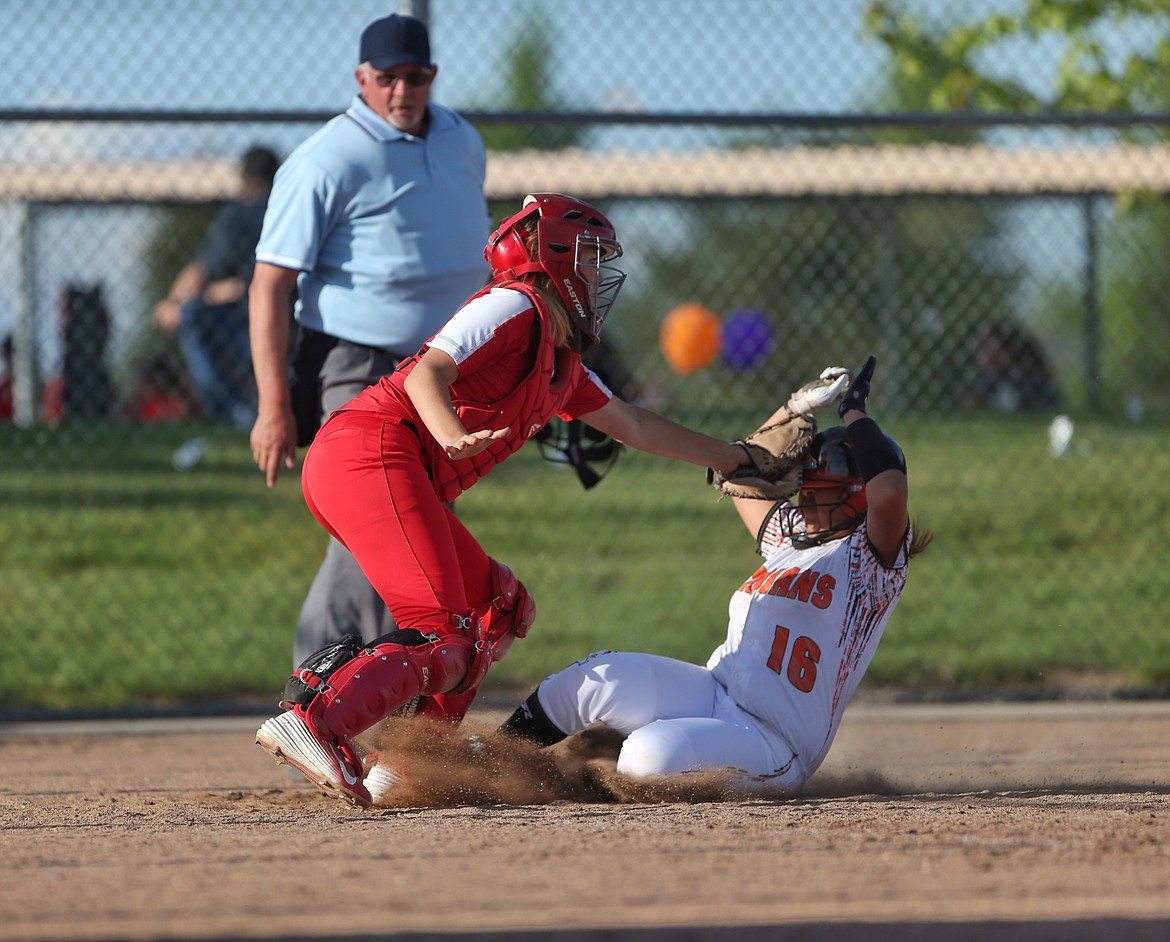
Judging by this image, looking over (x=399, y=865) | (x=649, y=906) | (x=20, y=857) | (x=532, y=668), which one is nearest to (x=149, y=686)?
(x=532, y=668)

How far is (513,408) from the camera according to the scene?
3.77 m

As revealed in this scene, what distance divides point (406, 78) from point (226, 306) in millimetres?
3449

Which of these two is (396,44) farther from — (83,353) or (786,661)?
(83,353)

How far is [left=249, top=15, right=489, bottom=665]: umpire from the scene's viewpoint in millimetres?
4414

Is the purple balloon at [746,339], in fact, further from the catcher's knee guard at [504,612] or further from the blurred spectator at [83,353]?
the catcher's knee guard at [504,612]

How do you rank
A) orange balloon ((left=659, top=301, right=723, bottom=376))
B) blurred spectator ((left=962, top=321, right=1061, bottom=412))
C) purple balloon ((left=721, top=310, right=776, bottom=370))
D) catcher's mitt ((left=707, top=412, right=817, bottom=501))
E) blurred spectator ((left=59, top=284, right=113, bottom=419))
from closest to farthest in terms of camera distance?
1. catcher's mitt ((left=707, top=412, right=817, bottom=501))
2. blurred spectator ((left=59, top=284, right=113, bottom=419))
3. blurred spectator ((left=962, top=321, right=1061, bottom=412))
4. purple balloon ((left=721, top=310, right=776, bottom=370))
5. orange balloon ((left=659, top=301, right=723, bottom=376))

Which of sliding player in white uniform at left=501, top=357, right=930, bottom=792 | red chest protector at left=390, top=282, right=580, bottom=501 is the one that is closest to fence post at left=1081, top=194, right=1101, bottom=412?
sliding player in white uniform at left=501, top=357, right=930, bottom=792

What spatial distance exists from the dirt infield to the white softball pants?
0.35 feet

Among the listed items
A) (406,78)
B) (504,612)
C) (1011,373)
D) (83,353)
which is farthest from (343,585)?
(1011,373)

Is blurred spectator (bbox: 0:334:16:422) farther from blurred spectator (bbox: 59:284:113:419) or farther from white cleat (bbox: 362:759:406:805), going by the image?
white cleat (bbox: 362:759:406:805)

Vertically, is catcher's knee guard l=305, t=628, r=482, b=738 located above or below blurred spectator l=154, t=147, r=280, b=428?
below

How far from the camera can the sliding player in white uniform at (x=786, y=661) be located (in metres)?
3.74

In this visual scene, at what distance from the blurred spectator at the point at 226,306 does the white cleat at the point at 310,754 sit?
3.09m

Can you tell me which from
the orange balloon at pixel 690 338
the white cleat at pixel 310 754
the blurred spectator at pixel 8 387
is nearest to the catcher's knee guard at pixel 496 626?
the white cleat at pixel 310 754
